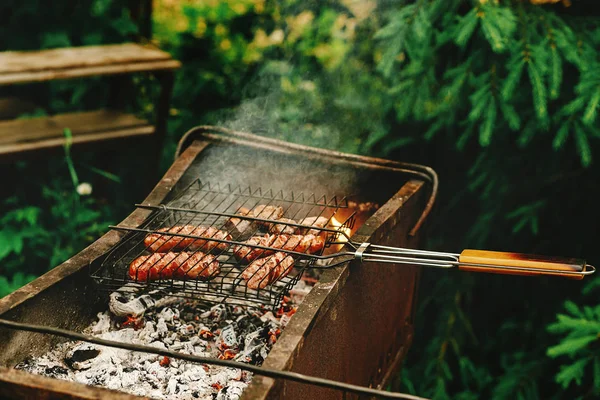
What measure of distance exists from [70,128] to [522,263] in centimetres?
397

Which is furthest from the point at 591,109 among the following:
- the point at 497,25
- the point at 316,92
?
the point at 316,92

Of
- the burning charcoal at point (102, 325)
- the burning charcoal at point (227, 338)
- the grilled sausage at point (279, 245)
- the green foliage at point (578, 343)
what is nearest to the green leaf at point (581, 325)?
the green foliage at point (578, 343)

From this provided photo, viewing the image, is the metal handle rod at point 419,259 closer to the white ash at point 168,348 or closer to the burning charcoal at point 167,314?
the white ash at point 168,348

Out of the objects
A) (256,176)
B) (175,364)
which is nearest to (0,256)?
(256,176)

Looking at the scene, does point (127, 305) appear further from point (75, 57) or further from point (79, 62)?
point (75, 57)

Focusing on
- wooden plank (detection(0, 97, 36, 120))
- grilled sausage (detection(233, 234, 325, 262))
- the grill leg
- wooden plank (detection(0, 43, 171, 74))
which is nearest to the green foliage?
grilled sausage (detection(233, 234, 325, 262))

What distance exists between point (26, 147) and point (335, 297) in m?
3.22

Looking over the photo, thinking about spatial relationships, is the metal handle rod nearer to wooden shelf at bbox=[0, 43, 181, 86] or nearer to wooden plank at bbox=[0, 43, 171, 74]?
wooden shelf at bbox=[0, 43, 181, 86]

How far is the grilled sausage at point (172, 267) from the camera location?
263 centimetres

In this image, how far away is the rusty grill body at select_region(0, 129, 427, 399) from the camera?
85.9 inches

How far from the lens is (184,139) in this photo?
3.68 m

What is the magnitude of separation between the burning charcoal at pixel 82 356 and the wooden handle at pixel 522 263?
5.14 ft

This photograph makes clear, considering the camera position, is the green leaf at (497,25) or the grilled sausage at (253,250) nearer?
the grilled sausage at (253,250)

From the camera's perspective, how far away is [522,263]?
239 cm
